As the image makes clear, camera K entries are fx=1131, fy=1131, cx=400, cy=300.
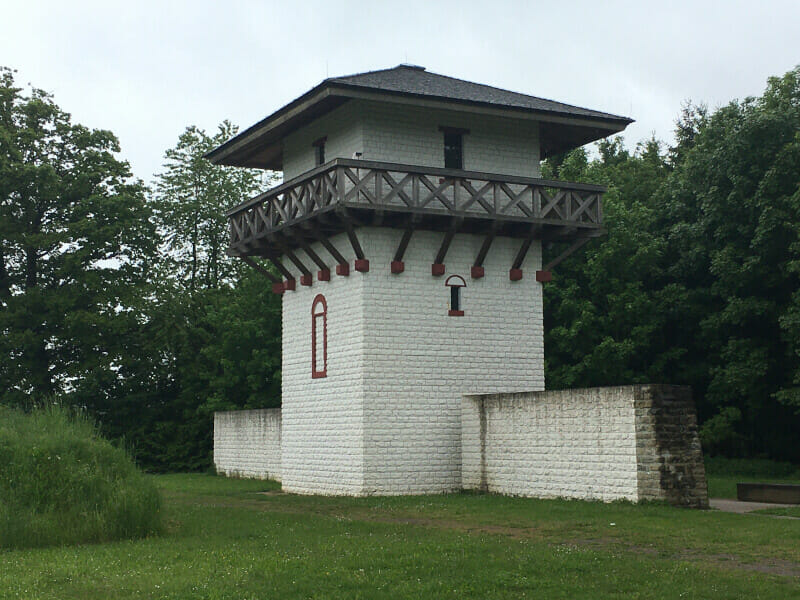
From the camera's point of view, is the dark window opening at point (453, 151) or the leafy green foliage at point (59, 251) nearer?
the dark window opening at point (453, 151)

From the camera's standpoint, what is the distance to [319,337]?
27688 mm

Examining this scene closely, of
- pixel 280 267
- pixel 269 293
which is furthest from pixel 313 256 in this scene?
pixel 269 293

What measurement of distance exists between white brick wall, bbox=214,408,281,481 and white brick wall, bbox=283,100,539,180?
26.9 ft

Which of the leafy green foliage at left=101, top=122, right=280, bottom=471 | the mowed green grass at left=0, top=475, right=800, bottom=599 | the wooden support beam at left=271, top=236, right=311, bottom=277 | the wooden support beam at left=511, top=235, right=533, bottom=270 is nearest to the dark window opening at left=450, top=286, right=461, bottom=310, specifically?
the wooden support beam at left=511, top=235, right=533, bottom=270

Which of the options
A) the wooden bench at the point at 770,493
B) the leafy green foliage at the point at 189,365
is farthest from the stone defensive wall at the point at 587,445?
the leafy green foliage at the point at 189,365

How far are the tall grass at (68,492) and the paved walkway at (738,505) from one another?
10159 millimetres

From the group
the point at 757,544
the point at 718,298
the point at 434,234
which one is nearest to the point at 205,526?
the point at 757,544

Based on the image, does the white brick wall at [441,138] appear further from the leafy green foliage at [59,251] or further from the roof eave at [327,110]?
the leafy green foliage at [59,251]

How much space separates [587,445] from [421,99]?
8765mm

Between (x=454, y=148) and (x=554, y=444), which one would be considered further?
(x=454, y=148)

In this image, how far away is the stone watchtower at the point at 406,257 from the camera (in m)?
25.6

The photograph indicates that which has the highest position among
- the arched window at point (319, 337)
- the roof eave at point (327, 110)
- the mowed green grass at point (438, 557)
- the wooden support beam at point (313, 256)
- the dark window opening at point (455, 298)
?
the roof eave at point (327, 110)

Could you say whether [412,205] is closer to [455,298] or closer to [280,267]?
[455,298]

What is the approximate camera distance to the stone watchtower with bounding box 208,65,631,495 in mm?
25625
